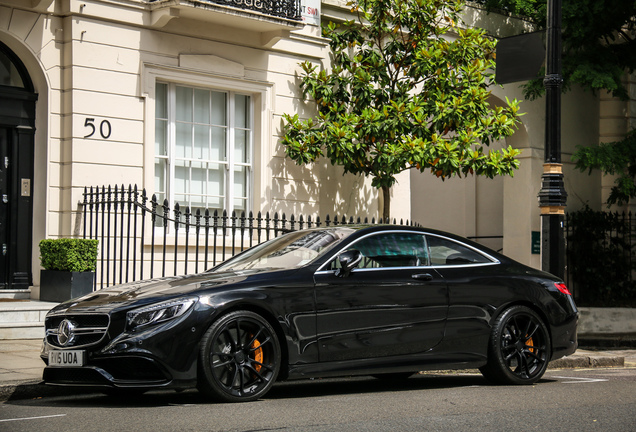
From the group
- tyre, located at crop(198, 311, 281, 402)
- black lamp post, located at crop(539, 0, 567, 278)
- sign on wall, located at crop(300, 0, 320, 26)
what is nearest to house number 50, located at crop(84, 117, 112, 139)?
sign on wall, located at crop(300, 0, 320, 26)

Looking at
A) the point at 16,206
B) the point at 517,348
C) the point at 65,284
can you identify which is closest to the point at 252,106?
the point at 16,206

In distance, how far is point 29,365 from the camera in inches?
368

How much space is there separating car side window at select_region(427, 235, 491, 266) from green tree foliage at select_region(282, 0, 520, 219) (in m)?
6.54

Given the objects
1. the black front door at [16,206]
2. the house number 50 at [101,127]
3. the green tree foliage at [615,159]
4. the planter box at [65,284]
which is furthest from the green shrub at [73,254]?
the green tree foliage at [615,159]

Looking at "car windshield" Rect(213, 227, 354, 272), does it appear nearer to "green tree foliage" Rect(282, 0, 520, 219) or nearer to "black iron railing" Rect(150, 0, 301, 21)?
"green tree foliage" Rect(282, 0, 520, 219)

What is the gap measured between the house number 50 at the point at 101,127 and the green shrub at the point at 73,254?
1.96m

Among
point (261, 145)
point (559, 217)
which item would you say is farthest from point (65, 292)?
point (559, 217)

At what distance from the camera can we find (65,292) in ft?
42.7

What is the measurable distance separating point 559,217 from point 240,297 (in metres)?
5.78

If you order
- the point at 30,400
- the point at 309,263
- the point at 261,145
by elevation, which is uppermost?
the point at 261,145

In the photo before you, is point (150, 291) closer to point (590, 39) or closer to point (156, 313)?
point (156, 313)

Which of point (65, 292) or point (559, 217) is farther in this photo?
point (65, 292)

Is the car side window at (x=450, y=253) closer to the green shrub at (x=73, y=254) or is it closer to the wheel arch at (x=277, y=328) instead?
the wheel arch at (x=277, y=328)

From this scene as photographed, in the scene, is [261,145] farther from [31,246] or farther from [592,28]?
[592,28]
